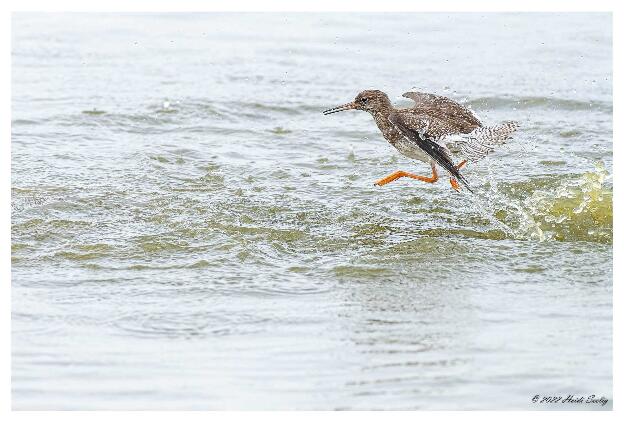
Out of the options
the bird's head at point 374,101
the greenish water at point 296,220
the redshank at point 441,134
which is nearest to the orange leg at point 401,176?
the redshank at point 441,134

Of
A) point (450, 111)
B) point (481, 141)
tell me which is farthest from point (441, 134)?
point (450, 111)

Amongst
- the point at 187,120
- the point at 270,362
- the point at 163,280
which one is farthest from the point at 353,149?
the point at 270,362

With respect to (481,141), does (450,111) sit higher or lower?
higher

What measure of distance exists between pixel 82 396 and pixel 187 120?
6191 mm

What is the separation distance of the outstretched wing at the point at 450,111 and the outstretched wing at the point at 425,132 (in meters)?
0.16

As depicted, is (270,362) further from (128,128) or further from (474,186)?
(128,128)

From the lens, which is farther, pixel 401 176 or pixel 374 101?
pixel 374 101

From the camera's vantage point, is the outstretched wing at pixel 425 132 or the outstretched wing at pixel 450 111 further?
the outstretched wing at pixel 450 111

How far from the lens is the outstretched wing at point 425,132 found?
7.89 metres

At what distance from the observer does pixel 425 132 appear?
8062 mm

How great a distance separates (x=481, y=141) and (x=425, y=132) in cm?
48

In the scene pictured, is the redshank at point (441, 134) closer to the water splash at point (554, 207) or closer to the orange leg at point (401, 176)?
the orange leg at point (401, 176)

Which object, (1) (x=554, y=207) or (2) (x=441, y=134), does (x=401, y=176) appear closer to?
(2) (x=441, y=134)

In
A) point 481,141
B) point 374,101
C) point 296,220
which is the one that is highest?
point 374,101
